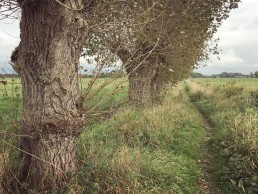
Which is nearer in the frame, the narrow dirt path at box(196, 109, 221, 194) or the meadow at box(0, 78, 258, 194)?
the meadow at box(0, 78, 258, 194)

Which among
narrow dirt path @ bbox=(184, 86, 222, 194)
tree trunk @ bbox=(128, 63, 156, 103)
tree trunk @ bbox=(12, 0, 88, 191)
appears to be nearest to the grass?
narrow dirt path @ bbox=(184, 86, 222, 194)

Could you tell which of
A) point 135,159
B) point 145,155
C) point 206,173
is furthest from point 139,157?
point 206,173

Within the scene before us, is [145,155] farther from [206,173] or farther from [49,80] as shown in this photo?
[49,80]

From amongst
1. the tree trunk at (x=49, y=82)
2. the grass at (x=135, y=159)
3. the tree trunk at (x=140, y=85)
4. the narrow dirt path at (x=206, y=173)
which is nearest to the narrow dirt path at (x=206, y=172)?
the narrow dirt path at (x=206, y=173)

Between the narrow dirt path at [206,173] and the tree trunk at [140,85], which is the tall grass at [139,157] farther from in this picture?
the tree trunk at [140,85]

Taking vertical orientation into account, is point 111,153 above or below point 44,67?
below

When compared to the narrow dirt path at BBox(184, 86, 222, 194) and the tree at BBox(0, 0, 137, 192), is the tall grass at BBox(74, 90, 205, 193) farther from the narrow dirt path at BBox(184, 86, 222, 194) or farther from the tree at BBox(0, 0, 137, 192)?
the tree at BBox(0, 0, 137, 192)

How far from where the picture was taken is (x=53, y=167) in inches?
235

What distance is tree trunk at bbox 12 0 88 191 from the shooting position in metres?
5.73

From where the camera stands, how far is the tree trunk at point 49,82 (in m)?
5.73

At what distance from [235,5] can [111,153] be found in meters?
10.3

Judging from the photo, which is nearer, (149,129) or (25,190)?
(25,190)

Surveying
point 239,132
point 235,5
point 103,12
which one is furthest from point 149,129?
point 235,5

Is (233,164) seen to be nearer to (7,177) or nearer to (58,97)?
(58,97)
